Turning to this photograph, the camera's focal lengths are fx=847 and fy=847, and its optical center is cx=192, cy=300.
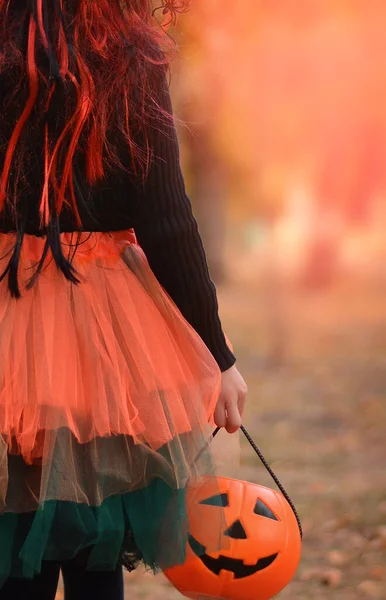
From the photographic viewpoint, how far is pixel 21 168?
1567mm

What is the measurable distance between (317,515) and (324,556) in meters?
0.48

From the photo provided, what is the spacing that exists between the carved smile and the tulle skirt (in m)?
0.13

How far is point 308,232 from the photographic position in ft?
32.3

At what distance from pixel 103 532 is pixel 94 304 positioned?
1.41ft

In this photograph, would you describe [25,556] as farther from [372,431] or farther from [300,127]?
[300,127]

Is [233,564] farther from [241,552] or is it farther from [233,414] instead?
[233,414]

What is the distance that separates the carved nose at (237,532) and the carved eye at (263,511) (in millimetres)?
49

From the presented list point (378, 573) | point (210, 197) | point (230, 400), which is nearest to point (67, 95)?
point (230, 400)

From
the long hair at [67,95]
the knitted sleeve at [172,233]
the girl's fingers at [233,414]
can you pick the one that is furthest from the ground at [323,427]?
the long hair at [67,95]

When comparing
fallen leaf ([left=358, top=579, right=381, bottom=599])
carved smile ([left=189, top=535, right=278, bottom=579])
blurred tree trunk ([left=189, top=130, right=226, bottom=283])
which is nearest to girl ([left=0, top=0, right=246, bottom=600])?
carved smile ([left=189, top=535, right=278, bottom=579])

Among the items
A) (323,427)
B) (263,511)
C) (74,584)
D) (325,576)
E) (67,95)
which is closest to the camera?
(67,95)

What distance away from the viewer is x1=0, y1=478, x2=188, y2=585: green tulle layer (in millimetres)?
1552

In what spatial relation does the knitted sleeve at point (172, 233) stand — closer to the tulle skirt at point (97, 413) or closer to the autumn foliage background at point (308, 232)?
A: the tulle skirt at point (97, 413)

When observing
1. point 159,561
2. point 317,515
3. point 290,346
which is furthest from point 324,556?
point 290,346
